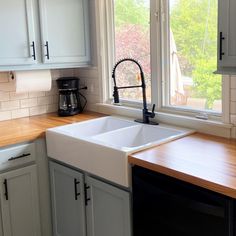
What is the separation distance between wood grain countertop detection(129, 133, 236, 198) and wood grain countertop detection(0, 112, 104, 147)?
2.72 ft

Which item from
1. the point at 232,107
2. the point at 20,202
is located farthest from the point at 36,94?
the point at 232,107

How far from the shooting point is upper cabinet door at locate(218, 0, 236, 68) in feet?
5.35

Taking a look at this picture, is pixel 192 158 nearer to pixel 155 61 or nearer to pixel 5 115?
pixel 155 61

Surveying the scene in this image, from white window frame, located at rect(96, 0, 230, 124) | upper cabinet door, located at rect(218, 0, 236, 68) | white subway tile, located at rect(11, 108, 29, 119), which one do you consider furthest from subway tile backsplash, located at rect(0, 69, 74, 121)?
upper cabinet door, located at rect(218, 0, 236, 68)


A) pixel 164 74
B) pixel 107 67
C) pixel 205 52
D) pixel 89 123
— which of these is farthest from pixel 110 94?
pixel 205 52

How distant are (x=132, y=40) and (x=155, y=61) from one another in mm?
344

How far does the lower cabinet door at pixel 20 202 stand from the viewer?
229 centimetres

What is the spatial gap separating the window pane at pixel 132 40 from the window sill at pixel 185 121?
0.14 m

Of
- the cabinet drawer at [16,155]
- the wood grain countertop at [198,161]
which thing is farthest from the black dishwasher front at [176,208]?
the cabinet drawer at [16,155]

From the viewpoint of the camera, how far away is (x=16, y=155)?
2.30m

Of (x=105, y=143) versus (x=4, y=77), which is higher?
(x=4, y=77)

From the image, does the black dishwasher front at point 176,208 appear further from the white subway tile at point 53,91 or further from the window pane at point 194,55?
the white subway tile at point 53,91

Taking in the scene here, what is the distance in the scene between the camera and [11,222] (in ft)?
7.66

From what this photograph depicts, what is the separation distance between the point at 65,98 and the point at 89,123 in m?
0.40
